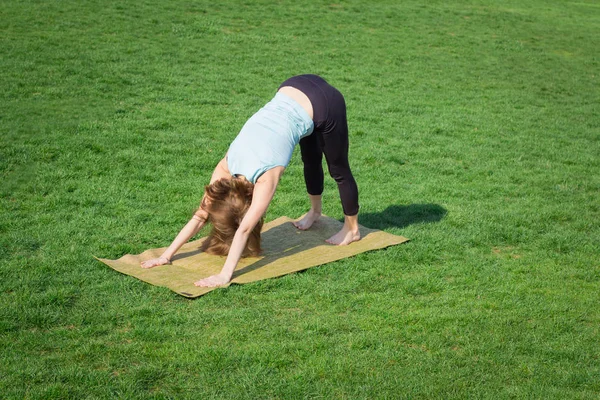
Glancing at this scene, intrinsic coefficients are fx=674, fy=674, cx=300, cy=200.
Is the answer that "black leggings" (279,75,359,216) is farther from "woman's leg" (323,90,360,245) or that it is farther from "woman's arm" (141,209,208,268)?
"woman's arm" (141,209,208,268)

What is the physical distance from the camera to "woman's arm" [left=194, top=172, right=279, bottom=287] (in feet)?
17.4

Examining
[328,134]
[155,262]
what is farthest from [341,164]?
[155,262]

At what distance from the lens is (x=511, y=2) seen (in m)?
24.8

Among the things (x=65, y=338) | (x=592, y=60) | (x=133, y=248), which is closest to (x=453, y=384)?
(x=65, y=338)

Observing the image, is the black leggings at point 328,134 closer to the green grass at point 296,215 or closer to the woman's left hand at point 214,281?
the green grass at point 296,215

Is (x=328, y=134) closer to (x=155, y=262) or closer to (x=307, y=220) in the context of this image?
(x=307, y=220)

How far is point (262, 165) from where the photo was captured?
5.35 m

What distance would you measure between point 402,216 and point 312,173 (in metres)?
1.42

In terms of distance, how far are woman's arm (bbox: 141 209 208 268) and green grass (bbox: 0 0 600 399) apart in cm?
42

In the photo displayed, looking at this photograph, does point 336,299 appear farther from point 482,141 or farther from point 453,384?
point 482,141

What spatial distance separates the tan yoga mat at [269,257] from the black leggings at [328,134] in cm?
44

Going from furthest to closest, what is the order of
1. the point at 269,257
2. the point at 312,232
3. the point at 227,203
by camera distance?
the point at 312,232 < the point at 269,257 < the point at 227,203

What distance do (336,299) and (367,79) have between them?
919cm

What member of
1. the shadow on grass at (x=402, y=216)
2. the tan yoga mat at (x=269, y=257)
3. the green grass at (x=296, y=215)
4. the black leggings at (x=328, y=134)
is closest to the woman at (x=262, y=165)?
the black leggings at (x=328, y=134)
